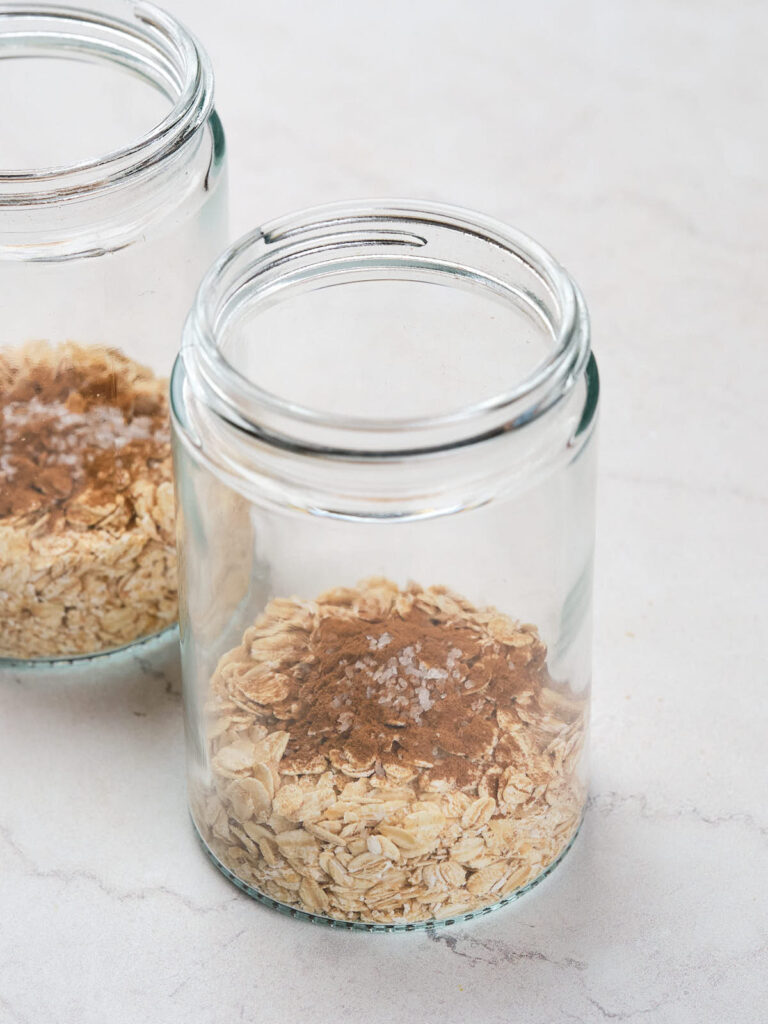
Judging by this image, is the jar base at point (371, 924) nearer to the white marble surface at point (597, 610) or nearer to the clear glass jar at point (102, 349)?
the white marble surface at point (597, 610)

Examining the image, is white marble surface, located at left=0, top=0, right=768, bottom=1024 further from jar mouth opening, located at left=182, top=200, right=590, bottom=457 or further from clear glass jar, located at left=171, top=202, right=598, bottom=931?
jar mouth opening, located at left=182, top=200, right=590, bottom=457

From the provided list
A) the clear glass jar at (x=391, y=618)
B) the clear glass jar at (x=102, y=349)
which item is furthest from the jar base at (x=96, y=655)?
the clear glass jar at (x=391, y=618)

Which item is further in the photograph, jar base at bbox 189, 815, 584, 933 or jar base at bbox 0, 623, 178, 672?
jar base at bbox 0, 623, 178, 672

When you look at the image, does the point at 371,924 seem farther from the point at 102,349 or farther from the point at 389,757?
the point at 102,349

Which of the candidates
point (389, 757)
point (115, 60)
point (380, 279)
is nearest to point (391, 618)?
point (389, 757)

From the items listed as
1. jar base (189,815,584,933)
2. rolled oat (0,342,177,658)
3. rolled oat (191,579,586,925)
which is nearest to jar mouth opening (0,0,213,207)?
rolled oat (0,342,177,658)

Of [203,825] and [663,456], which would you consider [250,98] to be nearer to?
[663,456]

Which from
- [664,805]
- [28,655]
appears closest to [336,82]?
[28,655]
